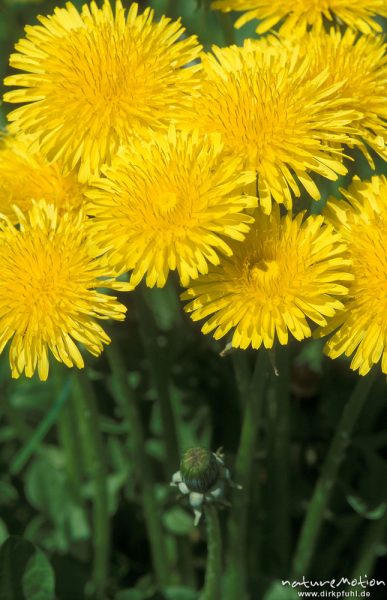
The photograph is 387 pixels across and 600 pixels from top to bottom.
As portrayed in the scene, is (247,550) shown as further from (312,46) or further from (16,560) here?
(312,46)

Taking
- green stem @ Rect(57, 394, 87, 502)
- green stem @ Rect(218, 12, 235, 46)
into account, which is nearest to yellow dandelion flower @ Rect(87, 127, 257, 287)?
green stem @ Rect(218, 12, 235, 46)

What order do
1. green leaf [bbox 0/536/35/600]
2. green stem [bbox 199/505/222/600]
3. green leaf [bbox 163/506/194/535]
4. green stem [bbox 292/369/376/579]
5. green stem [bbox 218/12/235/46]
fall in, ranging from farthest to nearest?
green leaf [bbox 163/506/194/535] → green stem [bbox 218/12/235/46] → green leaf [bbox 0/536/35/600] → green stem [bbox 292/369/376/579] → green stem [bbox 199/505/222/600]

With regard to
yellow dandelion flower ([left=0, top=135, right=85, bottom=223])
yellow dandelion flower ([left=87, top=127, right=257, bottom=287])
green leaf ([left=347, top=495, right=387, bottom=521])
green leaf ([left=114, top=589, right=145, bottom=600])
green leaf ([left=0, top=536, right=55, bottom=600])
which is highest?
yellow dandelion flower ([left=0, top=135, right=85, bottom=223])

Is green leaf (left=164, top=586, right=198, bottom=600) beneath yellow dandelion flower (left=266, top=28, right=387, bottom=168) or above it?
beneath

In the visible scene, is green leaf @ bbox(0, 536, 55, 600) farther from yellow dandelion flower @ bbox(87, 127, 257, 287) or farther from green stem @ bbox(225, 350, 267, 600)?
yellow dandelion flower @ bbox(87, 127, 257, 287)

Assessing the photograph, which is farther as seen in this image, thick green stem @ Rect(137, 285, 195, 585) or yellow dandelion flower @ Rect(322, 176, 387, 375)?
thick green stem @ Rect(137, 285, 195, 585)

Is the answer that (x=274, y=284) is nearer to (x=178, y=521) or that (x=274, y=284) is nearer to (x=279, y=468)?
(x=279, y=468)

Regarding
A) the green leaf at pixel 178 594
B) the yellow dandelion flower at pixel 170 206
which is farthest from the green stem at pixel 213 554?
the yellow dandelion flower at pixel 170 206

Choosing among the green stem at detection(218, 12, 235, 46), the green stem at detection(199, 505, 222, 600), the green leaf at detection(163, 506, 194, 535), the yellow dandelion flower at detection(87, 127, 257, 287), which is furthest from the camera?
the green leaf at detection(163, 506, 194, 535)
